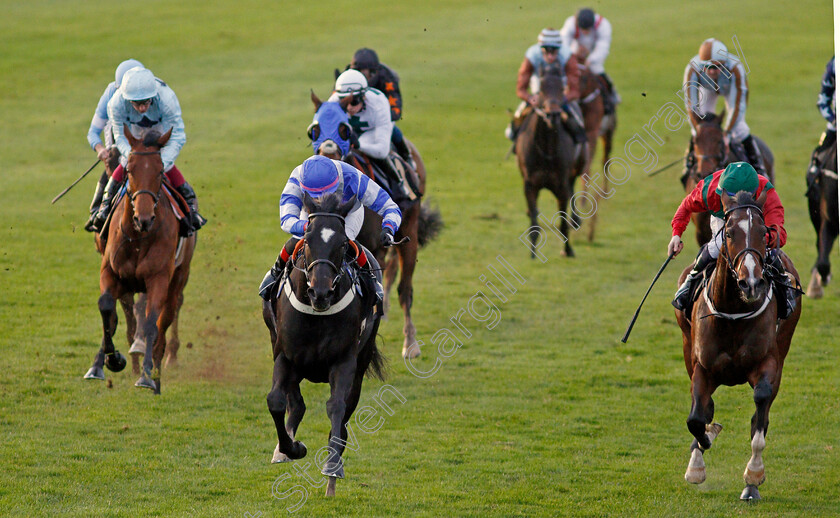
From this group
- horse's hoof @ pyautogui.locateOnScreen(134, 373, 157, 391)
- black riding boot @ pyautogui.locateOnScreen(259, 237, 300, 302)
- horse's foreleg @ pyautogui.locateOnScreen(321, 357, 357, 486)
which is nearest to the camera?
horse's foreleg @ pyautogui.locateOnScreen(321, 357, 357, 486)

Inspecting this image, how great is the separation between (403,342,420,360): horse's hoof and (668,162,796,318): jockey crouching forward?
3939mm

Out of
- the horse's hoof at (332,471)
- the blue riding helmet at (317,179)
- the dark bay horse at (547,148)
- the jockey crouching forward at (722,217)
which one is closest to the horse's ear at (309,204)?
the blue riding helmet at (317,179)

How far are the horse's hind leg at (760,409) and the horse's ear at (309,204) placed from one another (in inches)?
120

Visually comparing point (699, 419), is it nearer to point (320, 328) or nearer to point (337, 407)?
point (337, 407)

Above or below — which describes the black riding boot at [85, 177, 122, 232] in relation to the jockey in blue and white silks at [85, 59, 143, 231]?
below

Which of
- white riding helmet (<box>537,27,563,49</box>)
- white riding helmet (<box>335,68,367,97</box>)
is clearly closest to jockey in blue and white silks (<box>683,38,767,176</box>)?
white riding helmet (<box>537,27,563,49</box>)

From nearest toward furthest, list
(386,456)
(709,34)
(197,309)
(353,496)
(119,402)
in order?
(353,496) → (386,456) → (119,402) → (197,309) → (709,34)

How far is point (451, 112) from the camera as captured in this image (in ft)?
81.8

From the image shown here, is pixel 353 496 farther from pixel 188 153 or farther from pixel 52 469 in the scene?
pixel 188 153

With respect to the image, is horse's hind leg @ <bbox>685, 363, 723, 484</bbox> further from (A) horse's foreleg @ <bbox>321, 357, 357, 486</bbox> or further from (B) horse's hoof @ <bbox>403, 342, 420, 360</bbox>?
(B) horse's hoof @ <bbox>403, 342, 420, 360</bbox>

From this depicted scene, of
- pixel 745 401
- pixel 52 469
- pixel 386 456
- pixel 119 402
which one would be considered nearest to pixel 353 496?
pixel 386 456

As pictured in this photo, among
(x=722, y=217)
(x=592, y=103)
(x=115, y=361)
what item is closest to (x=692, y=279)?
(x=722, y=217)

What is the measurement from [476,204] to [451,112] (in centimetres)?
640

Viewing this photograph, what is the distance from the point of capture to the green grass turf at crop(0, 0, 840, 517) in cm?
798
